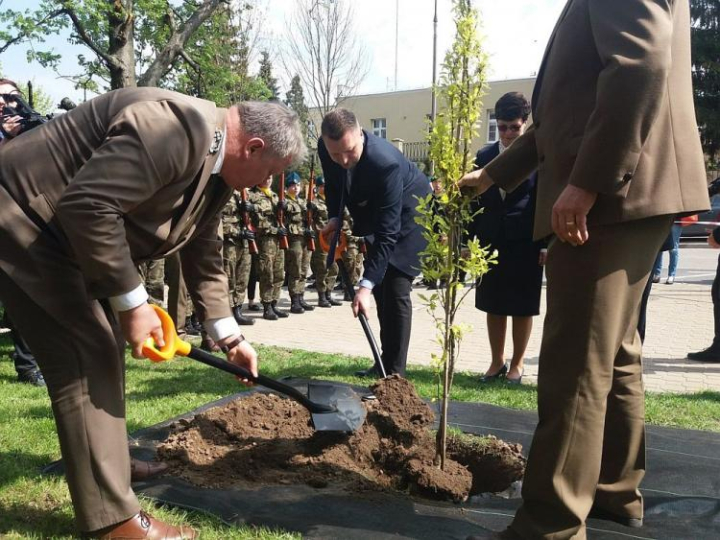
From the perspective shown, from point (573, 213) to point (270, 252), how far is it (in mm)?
7353

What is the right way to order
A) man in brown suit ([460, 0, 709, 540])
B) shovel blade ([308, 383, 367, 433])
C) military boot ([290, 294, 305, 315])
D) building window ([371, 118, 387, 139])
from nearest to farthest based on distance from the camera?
man in brown suit ([460, 0, 709, 540]) < shovel blade ([308, 383, 367, 433]) < military boot ([290, 294, 305, 315]) < building window ([371, 118, 387, 139])

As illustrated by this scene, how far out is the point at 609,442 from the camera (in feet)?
8.96

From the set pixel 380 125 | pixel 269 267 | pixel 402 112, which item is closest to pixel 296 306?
pixel 269 267

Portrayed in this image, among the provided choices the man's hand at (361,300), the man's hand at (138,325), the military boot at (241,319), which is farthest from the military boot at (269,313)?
the man's hand at (138,325)

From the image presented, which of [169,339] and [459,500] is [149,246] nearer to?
[169,339]

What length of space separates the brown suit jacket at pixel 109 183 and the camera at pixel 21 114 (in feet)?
8.84

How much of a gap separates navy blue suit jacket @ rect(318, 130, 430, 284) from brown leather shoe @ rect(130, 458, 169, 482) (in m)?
1.92

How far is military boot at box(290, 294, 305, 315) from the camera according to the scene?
32.4ft

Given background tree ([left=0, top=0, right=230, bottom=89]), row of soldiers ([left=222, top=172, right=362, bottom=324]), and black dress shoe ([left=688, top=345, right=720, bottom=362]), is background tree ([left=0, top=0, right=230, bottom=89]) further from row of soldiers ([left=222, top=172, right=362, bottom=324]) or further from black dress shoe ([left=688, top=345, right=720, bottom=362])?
black dress shoe ([left=688, top=345, right=720, bottom=362])

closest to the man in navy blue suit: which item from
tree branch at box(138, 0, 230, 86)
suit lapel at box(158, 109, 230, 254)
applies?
suit lapel at box(158, 109, 230, 254)

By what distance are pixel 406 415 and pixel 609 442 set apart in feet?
4.54

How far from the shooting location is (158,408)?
4.38 meters

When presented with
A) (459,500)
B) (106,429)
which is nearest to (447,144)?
(459,500)

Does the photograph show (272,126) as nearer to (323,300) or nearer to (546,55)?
(546,55)
